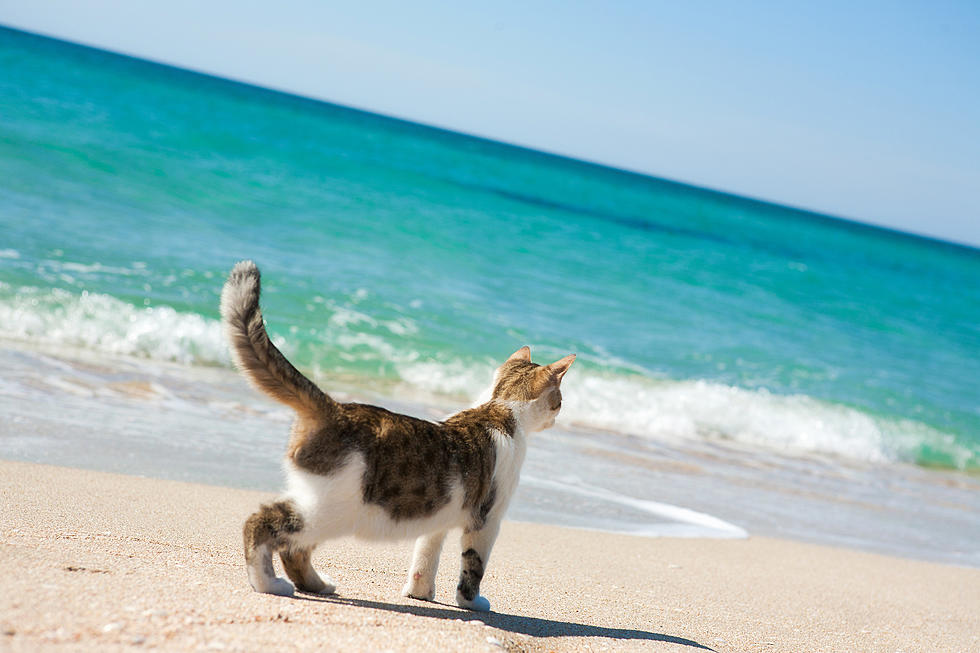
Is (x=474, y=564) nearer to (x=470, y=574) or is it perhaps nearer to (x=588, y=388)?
(x=470, y=574)

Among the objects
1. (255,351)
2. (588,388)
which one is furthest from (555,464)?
(255,351)

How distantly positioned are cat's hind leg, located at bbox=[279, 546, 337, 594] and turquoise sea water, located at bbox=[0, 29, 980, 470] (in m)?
6.74

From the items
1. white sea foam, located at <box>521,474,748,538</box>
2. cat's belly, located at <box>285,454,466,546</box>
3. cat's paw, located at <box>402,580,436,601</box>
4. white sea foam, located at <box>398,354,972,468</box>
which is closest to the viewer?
cat's belly, located at <box>285,454,466,546</box>

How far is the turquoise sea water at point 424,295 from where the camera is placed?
1136 centimetres

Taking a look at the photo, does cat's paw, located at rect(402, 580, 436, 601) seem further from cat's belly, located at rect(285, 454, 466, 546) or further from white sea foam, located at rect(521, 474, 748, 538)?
white sea foam, located at rect(521, 474, 748, 538)

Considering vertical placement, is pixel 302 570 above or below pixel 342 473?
below

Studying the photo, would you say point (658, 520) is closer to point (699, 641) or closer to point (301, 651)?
point (699, 641)

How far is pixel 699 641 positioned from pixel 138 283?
33.4ft

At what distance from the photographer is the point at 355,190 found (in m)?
26.1

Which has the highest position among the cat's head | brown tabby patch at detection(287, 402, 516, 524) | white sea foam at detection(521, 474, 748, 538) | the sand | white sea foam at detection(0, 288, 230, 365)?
the cat's head

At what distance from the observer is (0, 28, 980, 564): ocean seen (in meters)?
7.63

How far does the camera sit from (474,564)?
3.81 meters

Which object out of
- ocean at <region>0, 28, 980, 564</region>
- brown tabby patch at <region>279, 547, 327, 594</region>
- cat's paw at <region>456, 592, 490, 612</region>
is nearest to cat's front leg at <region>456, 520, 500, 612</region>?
cat's paw at <region>456, 592, 490, 612</region>

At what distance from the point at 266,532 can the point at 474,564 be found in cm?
99
